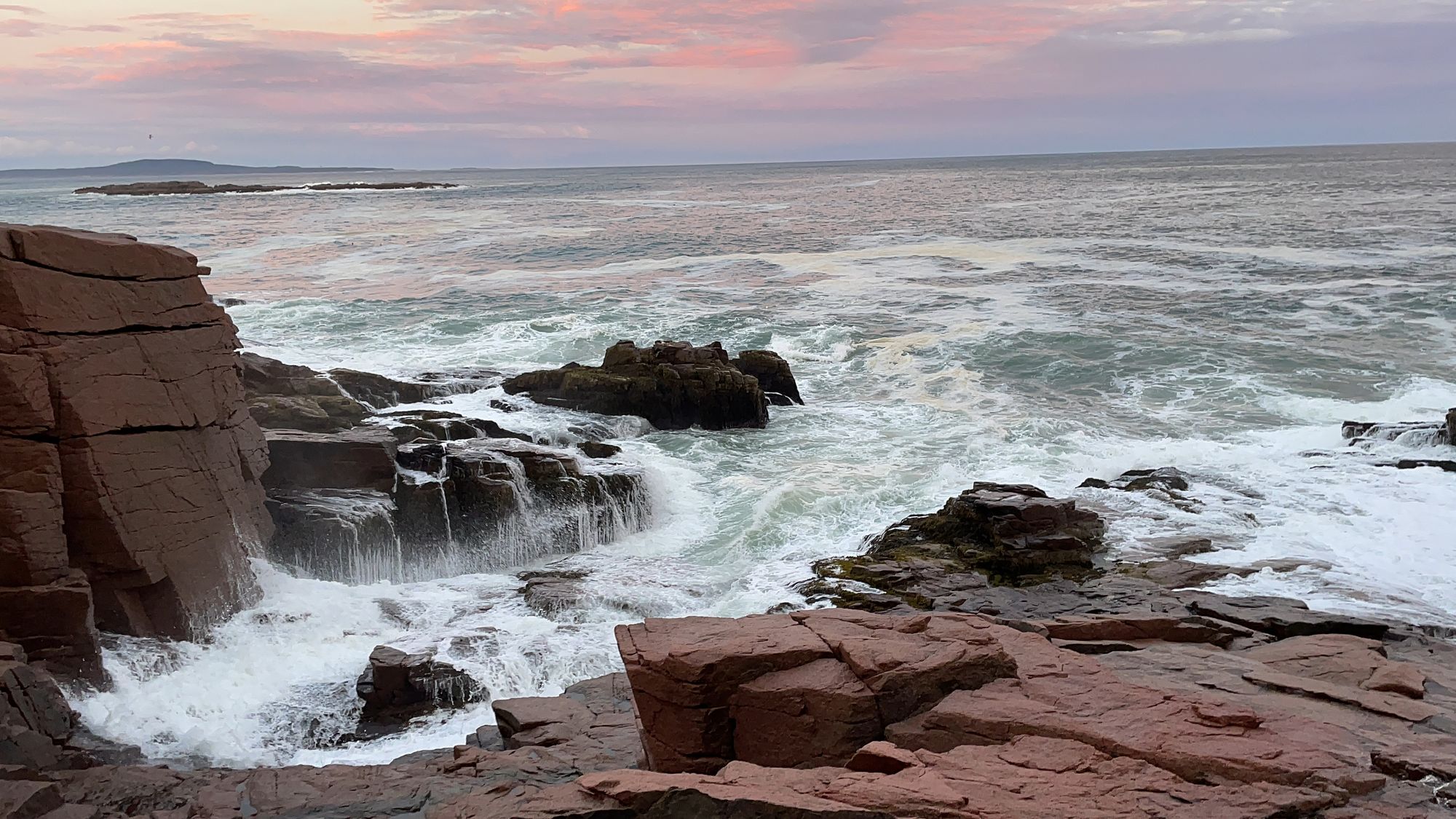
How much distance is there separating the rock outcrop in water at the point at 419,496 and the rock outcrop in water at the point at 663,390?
4315 mm

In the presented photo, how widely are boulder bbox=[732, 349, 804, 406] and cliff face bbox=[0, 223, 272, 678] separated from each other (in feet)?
47.5

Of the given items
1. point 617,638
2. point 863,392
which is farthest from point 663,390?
point 617,638

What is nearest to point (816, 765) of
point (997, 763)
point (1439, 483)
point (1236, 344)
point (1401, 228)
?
point (997, 763)

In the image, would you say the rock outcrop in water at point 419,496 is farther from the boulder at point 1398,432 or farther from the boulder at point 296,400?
the boulder at point 1398,432

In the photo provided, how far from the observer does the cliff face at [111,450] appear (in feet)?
36.1

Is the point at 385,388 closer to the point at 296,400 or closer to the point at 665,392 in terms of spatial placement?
the point at 296,400

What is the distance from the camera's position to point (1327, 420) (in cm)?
2312

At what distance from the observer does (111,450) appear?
1182 cm

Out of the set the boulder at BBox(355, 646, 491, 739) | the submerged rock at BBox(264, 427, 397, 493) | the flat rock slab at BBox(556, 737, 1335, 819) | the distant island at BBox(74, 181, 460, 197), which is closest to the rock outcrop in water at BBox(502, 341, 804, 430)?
the submerged rock at BBox(264, 427, 397, 493)

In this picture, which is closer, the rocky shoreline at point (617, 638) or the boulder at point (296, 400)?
the rocky shoreline at point (617, 638)

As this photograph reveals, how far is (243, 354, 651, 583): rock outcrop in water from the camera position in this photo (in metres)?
15.3

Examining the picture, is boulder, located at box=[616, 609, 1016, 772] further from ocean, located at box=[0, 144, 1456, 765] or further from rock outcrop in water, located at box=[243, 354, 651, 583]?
rock outcrop in water, located at box=[243, 354, 651, 583]

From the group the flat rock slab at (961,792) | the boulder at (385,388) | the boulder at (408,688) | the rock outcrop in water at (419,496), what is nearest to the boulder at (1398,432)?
the rock outcrop in water at (419,496)

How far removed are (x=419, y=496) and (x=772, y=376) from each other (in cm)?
1185
